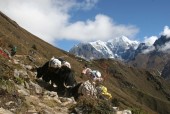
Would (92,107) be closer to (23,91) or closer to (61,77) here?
(23,91)

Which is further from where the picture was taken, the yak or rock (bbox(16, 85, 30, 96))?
the yak

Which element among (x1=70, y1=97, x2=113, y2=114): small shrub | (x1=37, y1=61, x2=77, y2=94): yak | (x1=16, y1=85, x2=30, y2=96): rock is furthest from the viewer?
(x1=37, y1=61, x2=77, y2=94): yak

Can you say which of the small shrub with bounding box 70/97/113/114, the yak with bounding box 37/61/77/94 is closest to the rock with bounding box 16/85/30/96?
the small shrub with bounding box 70/97/113/114

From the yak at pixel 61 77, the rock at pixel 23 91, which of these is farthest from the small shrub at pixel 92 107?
the yak at pixel 61 77

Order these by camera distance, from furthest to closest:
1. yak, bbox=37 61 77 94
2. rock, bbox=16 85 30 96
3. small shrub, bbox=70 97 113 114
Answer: yak, bbox=37 61 77 94 → rock, bbox=16 85 30 96 → small shrub, bbox=70 97 113 114

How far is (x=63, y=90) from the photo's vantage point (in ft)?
77.6

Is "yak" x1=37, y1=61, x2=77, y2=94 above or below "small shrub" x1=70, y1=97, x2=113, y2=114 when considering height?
above

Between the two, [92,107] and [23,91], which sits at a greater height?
[23,91]

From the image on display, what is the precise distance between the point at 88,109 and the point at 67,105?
89.8 inches

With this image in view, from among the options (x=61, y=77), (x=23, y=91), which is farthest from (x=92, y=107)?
(x=61, y=77)

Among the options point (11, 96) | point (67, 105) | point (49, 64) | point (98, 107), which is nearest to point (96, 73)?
point (49, 64)

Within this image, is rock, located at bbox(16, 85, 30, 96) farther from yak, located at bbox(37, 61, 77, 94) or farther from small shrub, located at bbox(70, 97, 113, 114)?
yak, located at bbox(37, 61, 77, 94)

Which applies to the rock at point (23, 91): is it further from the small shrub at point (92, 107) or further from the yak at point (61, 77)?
the yak at point (61, 77)

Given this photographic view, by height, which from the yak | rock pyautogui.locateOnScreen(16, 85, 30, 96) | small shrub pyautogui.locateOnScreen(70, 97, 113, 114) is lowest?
small shrub pyautogui.locateOnScreen(70, 97, 113, 114)
